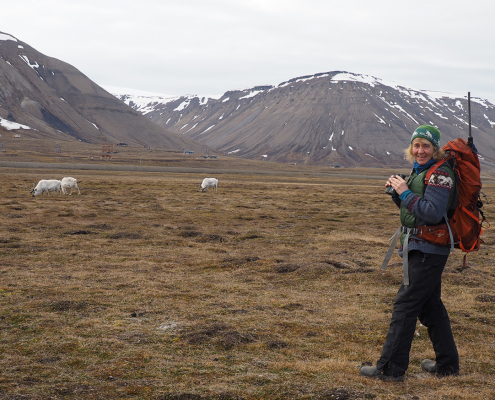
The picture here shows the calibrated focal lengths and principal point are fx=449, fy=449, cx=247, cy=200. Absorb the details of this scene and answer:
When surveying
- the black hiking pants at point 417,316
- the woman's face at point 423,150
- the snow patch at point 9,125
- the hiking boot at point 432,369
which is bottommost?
the hiking boot at point 432,369

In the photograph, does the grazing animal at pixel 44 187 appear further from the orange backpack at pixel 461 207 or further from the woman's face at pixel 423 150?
the orange backpack at pixel 461 207

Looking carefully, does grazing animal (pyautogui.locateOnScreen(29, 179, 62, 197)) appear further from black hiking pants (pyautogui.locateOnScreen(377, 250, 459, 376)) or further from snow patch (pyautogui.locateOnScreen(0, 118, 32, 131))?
snow patch (pyautogui.locateOnScreen(0, 118, 32, 131))

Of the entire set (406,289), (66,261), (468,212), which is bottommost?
(66,261)

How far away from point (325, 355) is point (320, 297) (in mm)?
3053

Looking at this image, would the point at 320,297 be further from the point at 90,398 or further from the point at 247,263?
the point at 90,398

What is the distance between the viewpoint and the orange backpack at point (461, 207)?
520 cm

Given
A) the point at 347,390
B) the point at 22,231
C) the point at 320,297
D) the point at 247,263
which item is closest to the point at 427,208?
the point at 347,390

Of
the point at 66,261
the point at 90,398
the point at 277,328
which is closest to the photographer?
the point at 90,398

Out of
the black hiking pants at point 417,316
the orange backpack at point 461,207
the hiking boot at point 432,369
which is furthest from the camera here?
the hiking boot at point 432,369

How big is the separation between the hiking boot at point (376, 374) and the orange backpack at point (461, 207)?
67.6 inches

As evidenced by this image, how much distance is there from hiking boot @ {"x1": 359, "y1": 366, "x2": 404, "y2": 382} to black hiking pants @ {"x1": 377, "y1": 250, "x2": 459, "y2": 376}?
0.06 meters

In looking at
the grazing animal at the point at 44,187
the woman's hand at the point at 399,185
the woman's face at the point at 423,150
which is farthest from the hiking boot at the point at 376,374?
the grazing animal at the point at 44,187

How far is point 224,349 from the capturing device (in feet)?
21.1

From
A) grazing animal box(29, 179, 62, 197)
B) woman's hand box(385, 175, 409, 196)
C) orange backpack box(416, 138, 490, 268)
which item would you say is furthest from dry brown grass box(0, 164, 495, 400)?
grazing animal box(29, 179, 62, 197)
